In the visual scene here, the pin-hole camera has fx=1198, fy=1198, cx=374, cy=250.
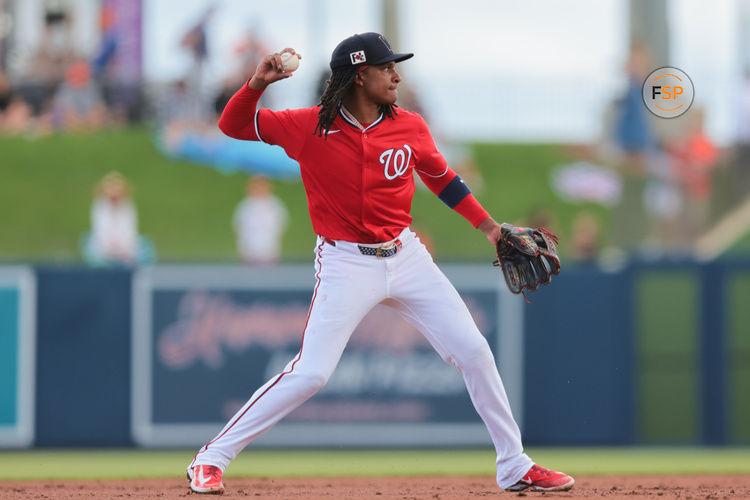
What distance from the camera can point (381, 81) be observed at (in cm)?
582

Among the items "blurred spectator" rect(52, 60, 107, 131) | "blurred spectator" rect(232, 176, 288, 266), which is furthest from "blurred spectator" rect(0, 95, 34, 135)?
"blurred spectator" rect(232, 176, 288, 266)

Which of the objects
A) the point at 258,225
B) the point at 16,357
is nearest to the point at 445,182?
the point at 16,357

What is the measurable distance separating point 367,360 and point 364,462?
1.17 meters

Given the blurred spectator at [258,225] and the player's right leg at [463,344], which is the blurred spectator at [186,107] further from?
the player's right leg at [463,344]

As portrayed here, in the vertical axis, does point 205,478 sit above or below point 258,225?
below

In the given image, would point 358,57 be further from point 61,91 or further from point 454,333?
point 61,91

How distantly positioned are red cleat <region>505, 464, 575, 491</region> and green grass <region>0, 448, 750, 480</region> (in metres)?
1.95

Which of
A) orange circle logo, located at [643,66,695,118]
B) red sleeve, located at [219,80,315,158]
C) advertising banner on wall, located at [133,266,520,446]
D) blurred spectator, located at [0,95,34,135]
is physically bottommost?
advertising banner on wall, located at [133,266,520,446]

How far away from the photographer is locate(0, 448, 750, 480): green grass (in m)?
8.31

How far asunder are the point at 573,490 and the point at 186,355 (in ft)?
14.6

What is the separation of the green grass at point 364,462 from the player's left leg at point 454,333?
2.13 metres

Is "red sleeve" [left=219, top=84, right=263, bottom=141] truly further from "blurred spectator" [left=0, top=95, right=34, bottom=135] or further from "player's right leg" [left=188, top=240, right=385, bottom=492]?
"blurred spectator" [left=0, top=95, right=34, bottom=135]

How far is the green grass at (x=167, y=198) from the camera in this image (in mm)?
17469

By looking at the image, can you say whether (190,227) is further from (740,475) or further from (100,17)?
(740,475)
